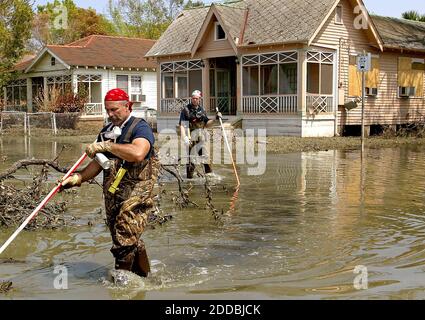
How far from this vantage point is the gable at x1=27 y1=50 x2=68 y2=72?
121 ft

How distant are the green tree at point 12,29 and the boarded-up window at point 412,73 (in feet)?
64.9

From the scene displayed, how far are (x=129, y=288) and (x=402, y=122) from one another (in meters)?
25.7

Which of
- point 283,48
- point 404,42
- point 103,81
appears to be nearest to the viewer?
point 283,48

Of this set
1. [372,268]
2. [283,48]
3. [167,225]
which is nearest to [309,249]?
[372,268]

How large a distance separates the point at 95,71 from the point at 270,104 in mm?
14718

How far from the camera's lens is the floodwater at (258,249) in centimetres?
579

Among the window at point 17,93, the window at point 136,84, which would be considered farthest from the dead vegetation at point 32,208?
the window at point 17,93

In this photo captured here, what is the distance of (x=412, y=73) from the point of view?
29109 mm

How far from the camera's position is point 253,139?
2242 centimetres

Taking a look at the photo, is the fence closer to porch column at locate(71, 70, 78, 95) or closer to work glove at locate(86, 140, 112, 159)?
porch column at locate(71, 70, 78, 95)

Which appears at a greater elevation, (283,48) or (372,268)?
(283,48)

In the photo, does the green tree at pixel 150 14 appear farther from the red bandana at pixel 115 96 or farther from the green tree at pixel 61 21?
the red bandana at pixel 115 96
